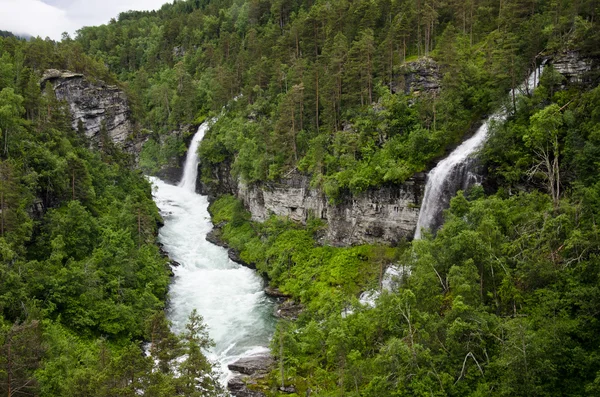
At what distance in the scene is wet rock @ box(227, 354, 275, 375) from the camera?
3127cm

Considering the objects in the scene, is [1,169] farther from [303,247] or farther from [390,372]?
[390,372]

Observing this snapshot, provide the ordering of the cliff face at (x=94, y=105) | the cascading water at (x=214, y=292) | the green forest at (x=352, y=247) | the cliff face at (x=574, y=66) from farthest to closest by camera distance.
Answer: the cliff face at (x=94, y=105), the cascading water at (x=214, y=292), the cliff face at (x=574, y=66), the green forest at (x=352, y=247)

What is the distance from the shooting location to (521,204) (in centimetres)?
3183

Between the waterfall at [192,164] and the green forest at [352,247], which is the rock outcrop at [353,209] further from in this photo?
the waterfall at [192,164]

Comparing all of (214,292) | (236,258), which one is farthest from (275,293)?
(236,258)

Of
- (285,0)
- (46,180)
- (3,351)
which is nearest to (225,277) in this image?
(46,180)

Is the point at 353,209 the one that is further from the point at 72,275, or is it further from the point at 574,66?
the point at 72,275

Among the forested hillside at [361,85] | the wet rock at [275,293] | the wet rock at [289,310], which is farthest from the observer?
the wet rock at [275,293]

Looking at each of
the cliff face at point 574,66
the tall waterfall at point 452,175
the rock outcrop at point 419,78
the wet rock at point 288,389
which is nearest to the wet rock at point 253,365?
the wet rock at point 288,389

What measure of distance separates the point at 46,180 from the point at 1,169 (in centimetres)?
729

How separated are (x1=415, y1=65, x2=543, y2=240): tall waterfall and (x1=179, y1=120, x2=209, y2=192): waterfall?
1654 inches

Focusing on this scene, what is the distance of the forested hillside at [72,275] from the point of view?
21109 mm

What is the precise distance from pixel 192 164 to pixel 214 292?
3416 cm

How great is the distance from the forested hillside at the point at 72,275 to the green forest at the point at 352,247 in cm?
16
